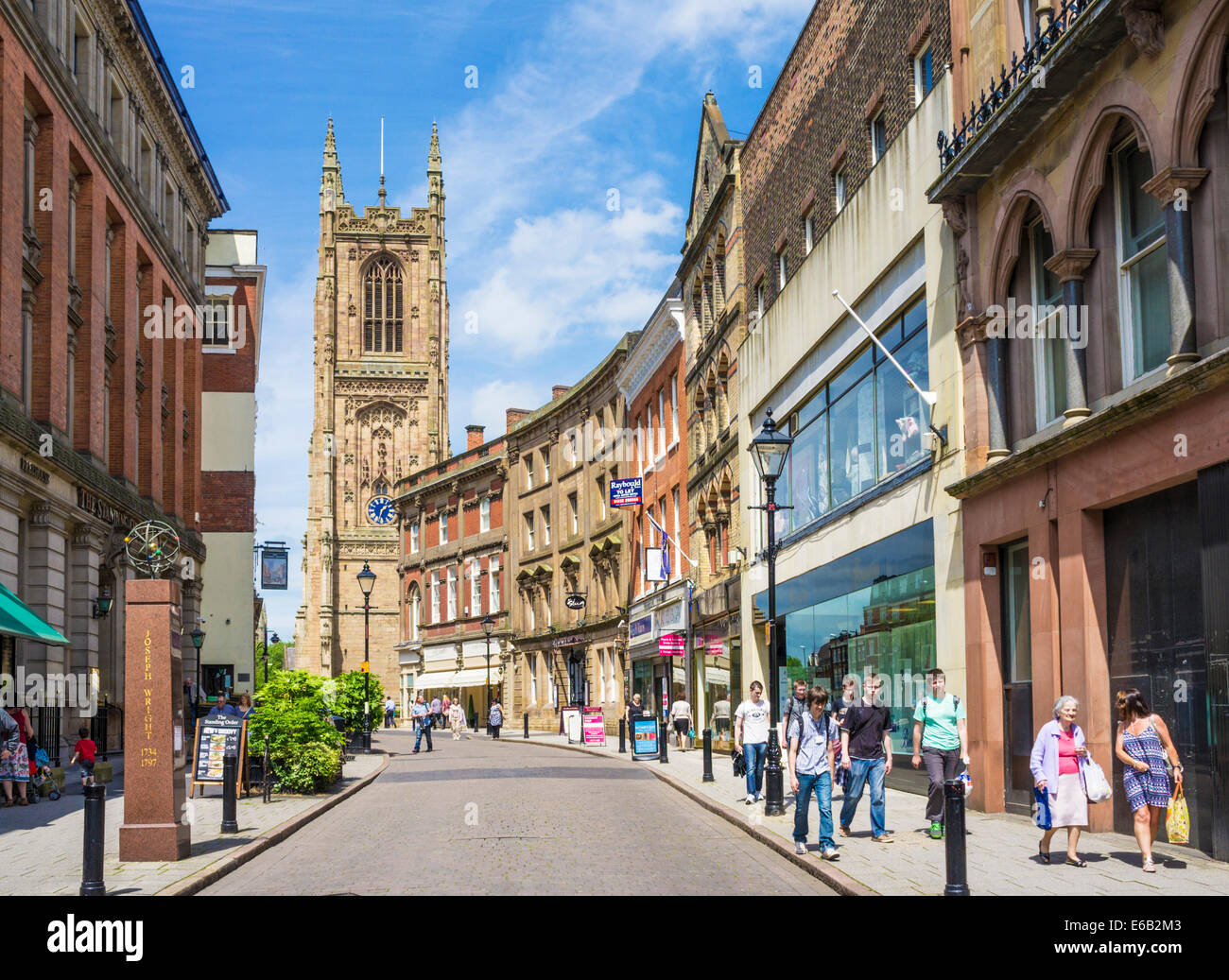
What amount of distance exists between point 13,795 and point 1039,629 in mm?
15330

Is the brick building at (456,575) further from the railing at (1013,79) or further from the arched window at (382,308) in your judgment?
the railing at (1013,79)

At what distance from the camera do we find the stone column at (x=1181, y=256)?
41.7 ft

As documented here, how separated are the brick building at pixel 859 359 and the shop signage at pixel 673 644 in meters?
7.47

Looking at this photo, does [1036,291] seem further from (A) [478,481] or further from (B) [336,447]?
(B) [336,447]

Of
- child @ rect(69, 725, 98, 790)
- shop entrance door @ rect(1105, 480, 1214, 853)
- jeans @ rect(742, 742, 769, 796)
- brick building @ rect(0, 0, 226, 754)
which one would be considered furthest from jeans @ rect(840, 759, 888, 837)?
brick building @ rect(0, 0, 226, 754)

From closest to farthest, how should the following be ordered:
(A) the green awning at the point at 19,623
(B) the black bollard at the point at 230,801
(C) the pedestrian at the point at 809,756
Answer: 1. (C) the pedestrian at the point at 809,756
2. (B) the black bollard at the point at 230,801
3. (A) the green awning at the point at 19,623

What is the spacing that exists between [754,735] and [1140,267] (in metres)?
8.89

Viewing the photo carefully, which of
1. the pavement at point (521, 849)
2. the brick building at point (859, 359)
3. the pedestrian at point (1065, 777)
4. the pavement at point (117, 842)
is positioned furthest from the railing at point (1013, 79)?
the pavement at point (117, 842)

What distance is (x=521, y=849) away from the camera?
14.6m

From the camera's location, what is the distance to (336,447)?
10869 centimetres

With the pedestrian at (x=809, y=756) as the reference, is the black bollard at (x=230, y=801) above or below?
below

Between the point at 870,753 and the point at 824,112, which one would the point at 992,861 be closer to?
the point at 870,753

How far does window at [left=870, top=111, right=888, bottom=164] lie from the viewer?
75.0ft

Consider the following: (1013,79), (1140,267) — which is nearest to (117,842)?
(1140,267)
